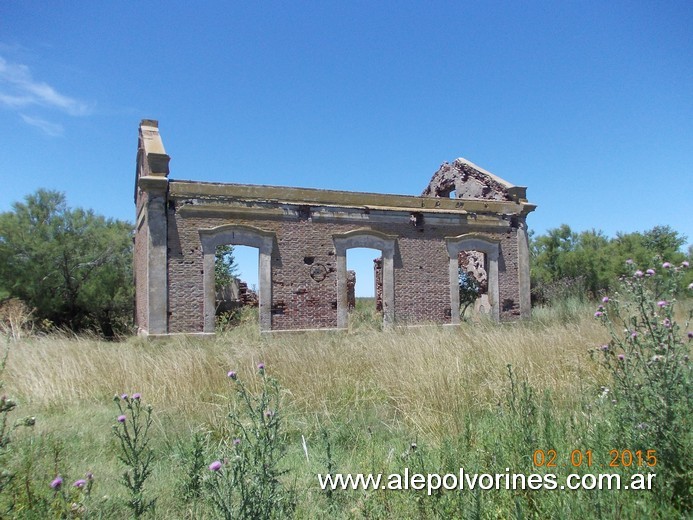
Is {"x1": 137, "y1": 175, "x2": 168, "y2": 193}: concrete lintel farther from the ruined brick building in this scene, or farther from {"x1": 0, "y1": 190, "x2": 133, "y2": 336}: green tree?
{"x1": 0, "y1": 190, "x2": 133, "y2": 336}: green tree

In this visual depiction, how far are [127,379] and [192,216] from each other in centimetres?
634

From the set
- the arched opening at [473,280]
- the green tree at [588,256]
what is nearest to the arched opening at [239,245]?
the arched opening at [473,280]

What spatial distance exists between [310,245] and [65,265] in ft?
31.9

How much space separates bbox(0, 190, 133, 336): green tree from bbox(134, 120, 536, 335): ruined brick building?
2125 millimetres

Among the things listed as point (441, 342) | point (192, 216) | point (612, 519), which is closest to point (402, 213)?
point (192, 216)

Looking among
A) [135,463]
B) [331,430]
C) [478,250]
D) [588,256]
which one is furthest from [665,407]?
[588,256]

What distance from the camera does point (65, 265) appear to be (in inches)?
664

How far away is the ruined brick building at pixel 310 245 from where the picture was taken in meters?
12.1

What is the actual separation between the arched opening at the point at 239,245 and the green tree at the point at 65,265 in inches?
252

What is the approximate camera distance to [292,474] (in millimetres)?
3850

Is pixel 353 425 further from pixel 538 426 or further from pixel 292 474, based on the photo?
pixel 538 426

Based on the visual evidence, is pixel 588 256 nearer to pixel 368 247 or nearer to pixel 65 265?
pixel 368 247

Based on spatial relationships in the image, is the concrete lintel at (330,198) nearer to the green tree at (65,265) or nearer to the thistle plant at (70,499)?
the green tree at (65,265)

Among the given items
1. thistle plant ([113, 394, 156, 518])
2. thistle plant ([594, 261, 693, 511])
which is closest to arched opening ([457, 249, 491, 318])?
thistle plant ([594, 261, 693, 511])
